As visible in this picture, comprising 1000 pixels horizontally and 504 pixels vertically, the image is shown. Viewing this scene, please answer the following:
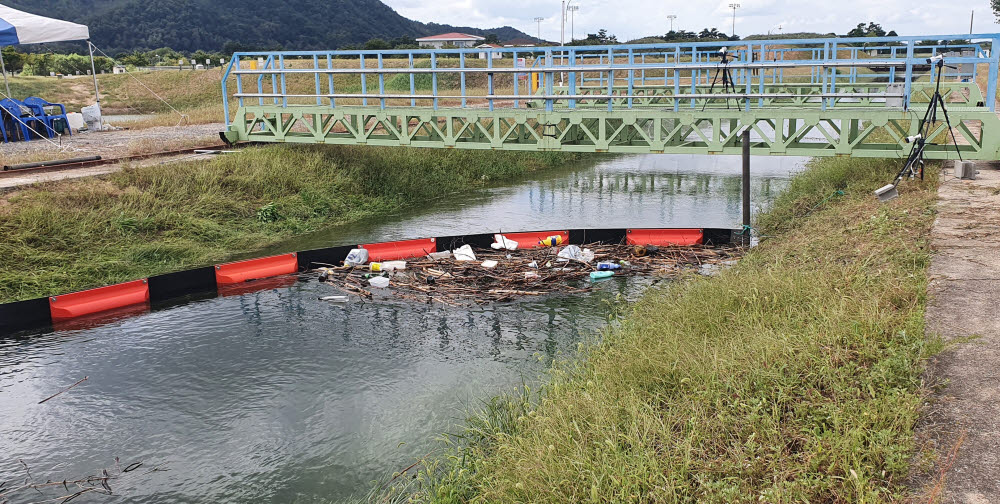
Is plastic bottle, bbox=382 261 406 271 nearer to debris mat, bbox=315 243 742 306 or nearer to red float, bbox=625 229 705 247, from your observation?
debris mat, bbox=315 243 742 306

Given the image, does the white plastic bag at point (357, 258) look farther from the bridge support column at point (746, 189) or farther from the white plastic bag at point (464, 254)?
the bridge support column at point (746, 189)

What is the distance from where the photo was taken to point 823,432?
16.5 feet

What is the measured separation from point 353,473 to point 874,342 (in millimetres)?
4525

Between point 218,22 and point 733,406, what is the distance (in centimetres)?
14886

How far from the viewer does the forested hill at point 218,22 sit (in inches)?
4705

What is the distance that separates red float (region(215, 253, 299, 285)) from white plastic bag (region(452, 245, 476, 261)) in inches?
111

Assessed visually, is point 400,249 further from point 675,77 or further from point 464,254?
point 675,77

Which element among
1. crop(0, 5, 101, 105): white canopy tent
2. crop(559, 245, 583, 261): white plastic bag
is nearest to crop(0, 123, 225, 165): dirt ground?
crop(0, 5, 101, 105): white canopy tent

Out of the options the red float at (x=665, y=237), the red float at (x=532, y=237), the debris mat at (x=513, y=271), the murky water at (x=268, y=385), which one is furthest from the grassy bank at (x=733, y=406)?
the red float at (x=532, y=237)

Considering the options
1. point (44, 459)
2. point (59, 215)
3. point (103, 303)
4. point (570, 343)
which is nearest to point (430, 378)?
point (570, 343)

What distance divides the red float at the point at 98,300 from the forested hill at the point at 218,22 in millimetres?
105648

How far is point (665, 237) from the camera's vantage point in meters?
14.0

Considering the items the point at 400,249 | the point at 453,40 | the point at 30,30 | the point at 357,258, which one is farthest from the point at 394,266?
the point at 453,40

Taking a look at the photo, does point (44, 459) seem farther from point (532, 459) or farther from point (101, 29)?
point (101, 29)
